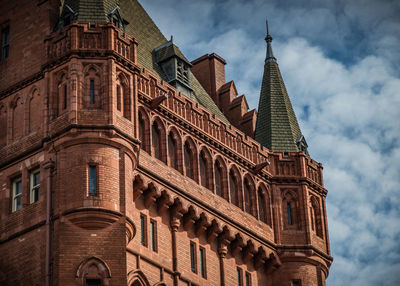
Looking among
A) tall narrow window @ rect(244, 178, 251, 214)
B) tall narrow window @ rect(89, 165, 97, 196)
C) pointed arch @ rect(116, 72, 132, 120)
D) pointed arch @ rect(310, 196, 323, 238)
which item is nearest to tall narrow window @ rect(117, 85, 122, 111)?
pointed arch @ rect(116, 72, 132, 120)

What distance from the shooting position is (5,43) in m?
69.4

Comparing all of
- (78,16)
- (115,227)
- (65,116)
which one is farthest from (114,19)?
(115,227)

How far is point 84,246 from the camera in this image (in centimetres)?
→ 6034

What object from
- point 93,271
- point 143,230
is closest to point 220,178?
point 143,230

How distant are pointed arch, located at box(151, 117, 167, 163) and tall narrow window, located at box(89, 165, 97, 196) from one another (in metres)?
6.39

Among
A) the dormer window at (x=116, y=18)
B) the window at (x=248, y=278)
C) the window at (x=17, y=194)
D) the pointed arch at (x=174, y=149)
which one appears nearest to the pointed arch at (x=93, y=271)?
the window at (x=17, y=194)

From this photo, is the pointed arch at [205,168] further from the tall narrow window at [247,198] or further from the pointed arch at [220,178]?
the tall narrow window at [247,198]

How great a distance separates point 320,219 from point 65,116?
18654mm

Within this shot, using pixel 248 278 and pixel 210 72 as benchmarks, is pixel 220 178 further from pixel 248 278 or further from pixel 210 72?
pixel 210 72

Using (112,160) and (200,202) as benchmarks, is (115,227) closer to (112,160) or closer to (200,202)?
(112,160)

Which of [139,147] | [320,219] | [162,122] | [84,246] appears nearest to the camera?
[84,246]

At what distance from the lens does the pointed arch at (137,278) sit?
62.9 metres

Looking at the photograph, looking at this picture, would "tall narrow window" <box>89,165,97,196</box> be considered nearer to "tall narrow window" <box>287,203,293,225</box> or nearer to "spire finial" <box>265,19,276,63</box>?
"tall narrow window" <box>287,203,293,225</box>

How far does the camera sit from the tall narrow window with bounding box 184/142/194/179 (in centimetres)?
7012
